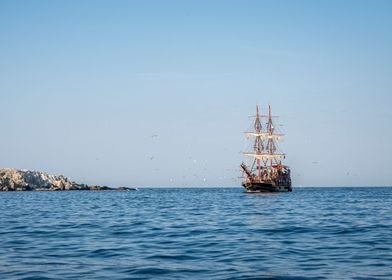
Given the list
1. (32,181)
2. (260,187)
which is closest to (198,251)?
(260,187)

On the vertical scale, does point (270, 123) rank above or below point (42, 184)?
above

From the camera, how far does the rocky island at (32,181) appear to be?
163375mm

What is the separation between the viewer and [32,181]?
6905 inches

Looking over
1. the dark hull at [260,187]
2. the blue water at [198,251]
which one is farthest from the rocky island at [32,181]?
the blue water at [198,251]

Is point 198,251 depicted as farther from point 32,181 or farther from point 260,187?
point 32,181

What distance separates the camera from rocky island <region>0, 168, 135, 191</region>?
163m

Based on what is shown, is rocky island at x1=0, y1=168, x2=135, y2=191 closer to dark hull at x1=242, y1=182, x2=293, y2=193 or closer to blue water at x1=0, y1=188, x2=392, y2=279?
dark hull at x1=242, y1=182, x2=293, y2=193

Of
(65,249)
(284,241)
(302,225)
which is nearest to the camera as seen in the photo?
(65,249)

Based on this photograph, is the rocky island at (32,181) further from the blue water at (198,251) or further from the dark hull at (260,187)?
the blue water at (198,251)

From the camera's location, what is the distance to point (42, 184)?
177875 mm

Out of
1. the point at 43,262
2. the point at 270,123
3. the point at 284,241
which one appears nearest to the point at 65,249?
the point at 43,262

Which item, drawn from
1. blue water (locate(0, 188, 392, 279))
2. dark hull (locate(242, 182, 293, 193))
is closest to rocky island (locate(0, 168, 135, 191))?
dark hull (locate(242, 182, 293, 193))

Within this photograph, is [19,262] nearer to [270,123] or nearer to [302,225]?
[302,225]

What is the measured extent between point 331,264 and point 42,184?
581 feet
